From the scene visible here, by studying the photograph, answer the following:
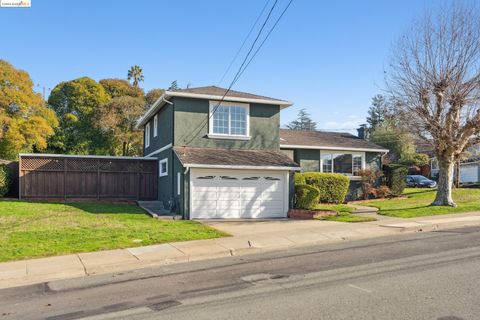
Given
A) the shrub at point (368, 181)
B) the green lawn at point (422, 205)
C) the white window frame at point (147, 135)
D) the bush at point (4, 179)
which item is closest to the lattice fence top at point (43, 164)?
the bush at point (4, 179)

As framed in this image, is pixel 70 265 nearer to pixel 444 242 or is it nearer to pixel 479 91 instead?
pixel 444 242

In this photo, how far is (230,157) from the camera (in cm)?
1945

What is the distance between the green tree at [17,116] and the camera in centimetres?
2923

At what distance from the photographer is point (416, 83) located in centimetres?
1969

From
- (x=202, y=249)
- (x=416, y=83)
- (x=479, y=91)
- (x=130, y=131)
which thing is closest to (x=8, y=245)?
(x=202, y=249)

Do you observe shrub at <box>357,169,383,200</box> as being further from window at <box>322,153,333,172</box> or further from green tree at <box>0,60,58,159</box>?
green tree at <box>0,60,58,159</box>

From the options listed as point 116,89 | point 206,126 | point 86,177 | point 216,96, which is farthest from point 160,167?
point 116,89

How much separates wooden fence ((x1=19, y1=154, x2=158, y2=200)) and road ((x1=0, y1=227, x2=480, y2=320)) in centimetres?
1383

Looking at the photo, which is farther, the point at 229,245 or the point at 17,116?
the point at 17,116

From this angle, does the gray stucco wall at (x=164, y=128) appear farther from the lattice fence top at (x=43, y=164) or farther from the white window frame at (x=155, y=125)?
the lattice fence top at (x=43, y=164)

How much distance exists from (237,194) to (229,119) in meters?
3.87

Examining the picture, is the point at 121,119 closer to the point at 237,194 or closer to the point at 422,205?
the point at 237,194

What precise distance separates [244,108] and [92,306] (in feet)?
49.7

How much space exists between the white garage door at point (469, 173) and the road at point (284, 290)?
121ft
